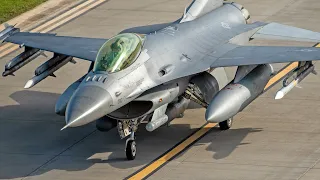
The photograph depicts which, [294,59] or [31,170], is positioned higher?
[294,59]

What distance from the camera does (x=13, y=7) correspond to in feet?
133

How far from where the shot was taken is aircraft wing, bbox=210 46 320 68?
86.4 ft

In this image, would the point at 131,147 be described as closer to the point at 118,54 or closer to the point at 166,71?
the point at 166,71

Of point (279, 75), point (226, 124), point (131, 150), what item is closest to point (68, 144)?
point (131, 150)

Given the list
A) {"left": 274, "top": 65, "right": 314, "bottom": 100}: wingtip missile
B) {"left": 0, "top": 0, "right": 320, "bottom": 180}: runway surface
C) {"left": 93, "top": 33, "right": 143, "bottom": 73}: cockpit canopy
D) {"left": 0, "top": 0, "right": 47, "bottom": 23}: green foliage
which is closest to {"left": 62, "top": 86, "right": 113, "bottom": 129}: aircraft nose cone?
{"left": 93, "top": 33, "right": 143, "bottom": 73}: cockpit canopy

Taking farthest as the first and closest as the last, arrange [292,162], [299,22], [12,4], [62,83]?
[12,4] → [299,22] → [62,83] → [292,162]

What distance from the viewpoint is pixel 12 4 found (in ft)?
134

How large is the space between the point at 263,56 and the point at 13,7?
16.1 meters

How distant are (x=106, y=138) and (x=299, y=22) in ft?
40.6

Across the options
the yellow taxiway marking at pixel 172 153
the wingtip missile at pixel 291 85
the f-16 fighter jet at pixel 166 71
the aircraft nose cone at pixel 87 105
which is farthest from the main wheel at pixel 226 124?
the aircraft nose cone at pixel 87 105

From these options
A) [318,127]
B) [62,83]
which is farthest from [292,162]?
[62,83]

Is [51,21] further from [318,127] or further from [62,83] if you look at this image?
[318,127]

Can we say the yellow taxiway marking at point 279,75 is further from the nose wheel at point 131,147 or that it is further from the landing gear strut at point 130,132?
the nose wheel at point 131,147

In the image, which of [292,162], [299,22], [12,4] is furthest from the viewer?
[12,4]
